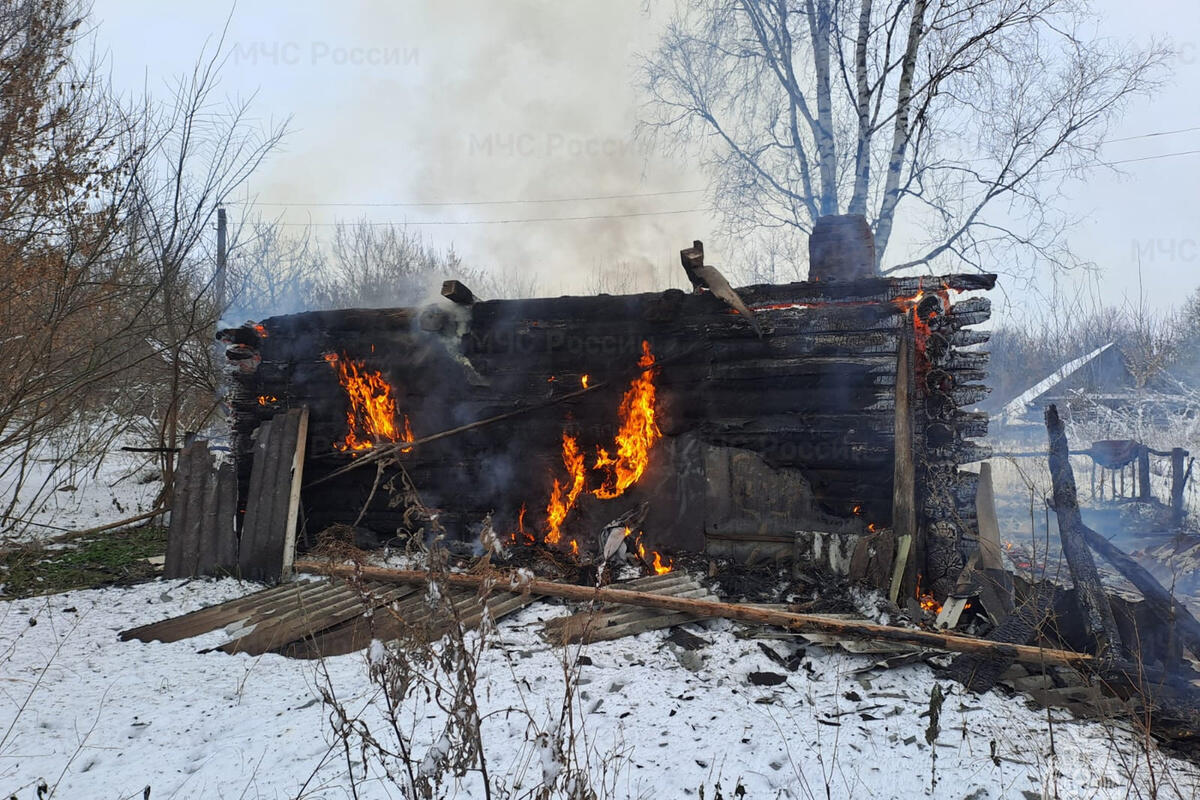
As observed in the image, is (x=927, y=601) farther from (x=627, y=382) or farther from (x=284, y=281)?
(x=284, y=281)

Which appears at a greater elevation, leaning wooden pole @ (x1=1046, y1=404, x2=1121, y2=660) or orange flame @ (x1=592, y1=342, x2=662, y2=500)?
orange flame @ (x1=592, y1=342, x2=662, y2=500)

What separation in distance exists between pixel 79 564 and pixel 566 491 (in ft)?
17.3

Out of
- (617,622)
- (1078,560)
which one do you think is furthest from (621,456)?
(1078,560)

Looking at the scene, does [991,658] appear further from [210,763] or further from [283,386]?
[283,386]

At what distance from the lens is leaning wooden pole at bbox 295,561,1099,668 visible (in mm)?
4148

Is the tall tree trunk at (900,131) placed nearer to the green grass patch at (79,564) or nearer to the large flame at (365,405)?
the large flame at (365,405)

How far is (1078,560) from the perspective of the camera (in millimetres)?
4562

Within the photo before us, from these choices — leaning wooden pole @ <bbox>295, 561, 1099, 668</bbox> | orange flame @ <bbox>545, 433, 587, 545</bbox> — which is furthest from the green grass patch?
orange flame @ <bbox>545, 433, 587, 545</bbox>

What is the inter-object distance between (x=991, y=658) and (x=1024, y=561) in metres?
4.82

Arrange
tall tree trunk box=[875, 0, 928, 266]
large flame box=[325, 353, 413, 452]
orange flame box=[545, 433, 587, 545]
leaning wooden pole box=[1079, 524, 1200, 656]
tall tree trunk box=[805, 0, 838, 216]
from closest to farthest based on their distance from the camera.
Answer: leaning wooden pole box=[1079, 524, 1200, 656] < orange flame box=[545, 433, 587, 545] < large flame box=[325, 353, 413, 452] < tall tree trunk box=[875, 0, 928, 266] < tall tree trunk box=[805, 0, 838, 216]

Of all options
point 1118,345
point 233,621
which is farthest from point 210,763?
point 1118,345

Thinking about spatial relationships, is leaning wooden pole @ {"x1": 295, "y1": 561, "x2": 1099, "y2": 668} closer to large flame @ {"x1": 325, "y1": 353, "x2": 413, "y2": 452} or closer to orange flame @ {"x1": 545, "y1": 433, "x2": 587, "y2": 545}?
orange flame @ {"x1": 545, "y1": 433, "x2": 587, "y2": 545}

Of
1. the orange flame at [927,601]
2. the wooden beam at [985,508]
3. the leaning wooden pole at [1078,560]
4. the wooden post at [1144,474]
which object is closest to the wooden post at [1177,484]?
the wooden post at [1144,474]

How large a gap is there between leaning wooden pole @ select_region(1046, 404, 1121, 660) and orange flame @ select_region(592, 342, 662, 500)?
3.46m
